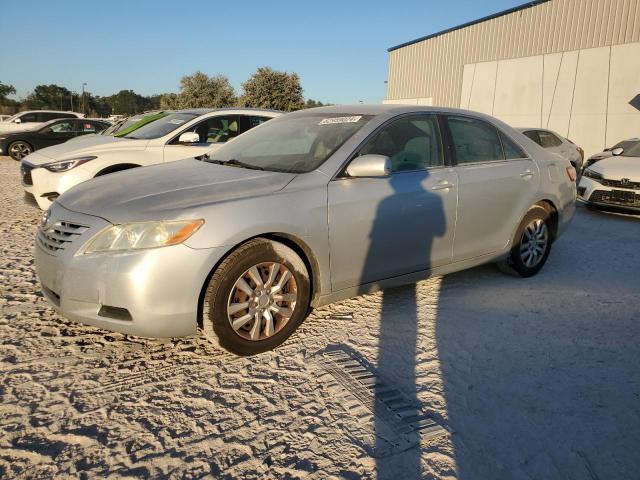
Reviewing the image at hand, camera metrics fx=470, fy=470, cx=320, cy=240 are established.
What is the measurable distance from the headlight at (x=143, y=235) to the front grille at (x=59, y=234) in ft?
0.63

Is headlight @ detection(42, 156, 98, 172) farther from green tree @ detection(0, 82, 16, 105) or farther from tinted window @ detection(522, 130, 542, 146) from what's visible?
green tree @ detection(0, 82, 16, 105)

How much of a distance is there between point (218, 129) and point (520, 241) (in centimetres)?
450

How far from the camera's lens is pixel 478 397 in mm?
2621

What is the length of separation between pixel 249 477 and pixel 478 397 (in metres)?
1.34

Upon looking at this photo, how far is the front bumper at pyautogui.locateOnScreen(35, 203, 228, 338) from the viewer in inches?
102

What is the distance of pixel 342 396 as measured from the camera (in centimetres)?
259

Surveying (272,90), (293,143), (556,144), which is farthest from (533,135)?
(272,90)

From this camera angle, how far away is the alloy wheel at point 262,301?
Result: 113 inches

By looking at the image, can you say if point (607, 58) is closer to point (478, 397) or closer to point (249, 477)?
point (478, 397)

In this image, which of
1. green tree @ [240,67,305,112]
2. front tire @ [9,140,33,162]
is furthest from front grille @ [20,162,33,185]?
green tree @ [240,67,305,112]

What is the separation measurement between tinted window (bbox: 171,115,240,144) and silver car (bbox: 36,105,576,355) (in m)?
2.77

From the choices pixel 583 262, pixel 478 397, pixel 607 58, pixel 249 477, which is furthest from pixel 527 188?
pixel 607 58

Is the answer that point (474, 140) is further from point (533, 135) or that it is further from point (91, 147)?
point (533, 135)

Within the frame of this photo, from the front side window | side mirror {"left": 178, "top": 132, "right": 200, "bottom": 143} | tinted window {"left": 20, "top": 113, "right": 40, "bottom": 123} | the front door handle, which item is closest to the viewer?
the front door handle
